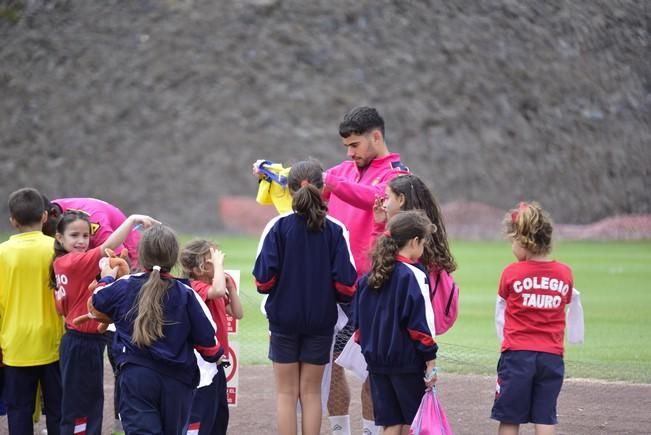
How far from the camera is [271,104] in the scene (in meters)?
33.8

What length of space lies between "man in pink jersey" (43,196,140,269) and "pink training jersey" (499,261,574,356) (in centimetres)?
226

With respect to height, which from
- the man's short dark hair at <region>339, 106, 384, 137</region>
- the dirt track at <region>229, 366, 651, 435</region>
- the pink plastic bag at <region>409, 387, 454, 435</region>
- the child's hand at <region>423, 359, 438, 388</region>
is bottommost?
the dirt track at <region>229, 366, 651, 435</region>

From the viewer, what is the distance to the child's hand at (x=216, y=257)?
4918mm

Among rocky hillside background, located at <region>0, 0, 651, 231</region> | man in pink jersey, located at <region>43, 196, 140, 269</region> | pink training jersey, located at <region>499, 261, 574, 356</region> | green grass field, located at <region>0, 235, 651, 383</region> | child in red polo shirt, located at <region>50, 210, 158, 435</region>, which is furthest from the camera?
rocky hillside background, located at <region>0, 0, 651, 231</region>

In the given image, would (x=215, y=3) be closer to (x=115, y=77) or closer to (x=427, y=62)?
(x=115, y=77)

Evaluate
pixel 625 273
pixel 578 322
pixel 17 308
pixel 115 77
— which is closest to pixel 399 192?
pixel 578 322

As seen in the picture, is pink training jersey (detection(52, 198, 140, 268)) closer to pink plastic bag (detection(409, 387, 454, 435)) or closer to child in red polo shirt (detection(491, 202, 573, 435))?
pink plastic bag (detection(409, 387, 454, 435))

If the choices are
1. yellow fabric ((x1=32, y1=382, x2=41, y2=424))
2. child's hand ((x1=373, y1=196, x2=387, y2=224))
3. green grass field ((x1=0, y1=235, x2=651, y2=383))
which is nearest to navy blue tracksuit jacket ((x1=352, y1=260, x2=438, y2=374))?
child's hand ((x1=373, y1=196, x2=387, y2=224))

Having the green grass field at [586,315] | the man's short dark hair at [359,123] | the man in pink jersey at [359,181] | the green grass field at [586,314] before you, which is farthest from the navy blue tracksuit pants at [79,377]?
the green grass field at [586,315]

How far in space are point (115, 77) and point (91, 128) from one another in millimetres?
1951

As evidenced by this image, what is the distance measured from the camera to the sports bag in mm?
5039

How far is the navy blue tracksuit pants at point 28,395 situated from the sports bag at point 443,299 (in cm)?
212

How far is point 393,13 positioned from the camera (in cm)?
3212

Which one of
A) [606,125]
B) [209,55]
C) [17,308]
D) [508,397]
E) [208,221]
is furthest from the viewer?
[209,55]
